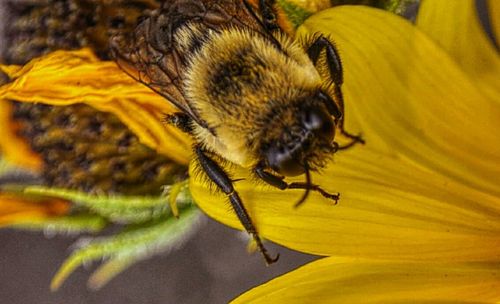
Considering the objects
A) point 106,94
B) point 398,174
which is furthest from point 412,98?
point 106,94

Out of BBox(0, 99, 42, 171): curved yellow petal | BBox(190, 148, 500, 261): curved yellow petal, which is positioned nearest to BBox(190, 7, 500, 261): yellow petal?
BBox(190, 148, 500, 261): curved yellow petal

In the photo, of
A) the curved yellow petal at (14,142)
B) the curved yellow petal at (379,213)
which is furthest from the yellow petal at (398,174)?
the curved yellow petal at (14,142)

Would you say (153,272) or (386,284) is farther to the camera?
(153,272)

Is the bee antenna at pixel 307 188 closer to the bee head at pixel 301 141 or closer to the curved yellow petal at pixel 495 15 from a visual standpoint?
the bee head at pixel 301 141

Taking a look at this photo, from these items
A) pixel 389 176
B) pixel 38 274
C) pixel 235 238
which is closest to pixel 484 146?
pixel 389 176

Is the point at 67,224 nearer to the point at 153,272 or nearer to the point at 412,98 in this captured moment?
the point at 153,272

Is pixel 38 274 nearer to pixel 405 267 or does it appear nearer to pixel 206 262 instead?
pixel 206 262
